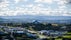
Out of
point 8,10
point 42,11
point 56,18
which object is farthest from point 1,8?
point 56,18

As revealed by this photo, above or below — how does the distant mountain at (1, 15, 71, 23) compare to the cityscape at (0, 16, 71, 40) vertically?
above

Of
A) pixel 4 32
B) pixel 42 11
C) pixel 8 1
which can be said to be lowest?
pixel 4 32

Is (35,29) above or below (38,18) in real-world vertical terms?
below

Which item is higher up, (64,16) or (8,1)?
(8,1)

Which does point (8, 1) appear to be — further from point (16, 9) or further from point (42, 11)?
point (42, 11)

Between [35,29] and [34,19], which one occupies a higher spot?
[34,19]

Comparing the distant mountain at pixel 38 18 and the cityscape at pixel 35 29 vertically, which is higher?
the distant mountain at pixel 38 18

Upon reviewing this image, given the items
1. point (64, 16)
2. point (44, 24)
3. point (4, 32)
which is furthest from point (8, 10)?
point (64, 16)

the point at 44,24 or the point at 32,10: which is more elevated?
the point at 32,10

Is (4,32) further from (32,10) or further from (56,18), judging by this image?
(56,18)
